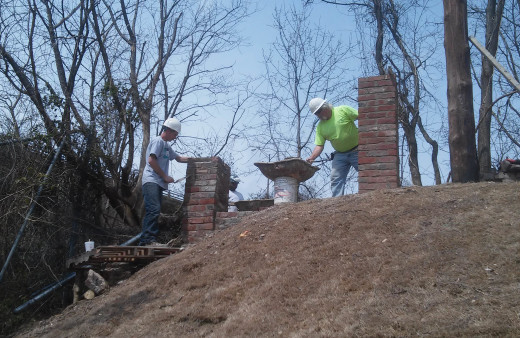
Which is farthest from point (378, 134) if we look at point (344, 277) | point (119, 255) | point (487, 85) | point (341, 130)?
point (487, 85)

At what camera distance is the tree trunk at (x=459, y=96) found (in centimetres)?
675

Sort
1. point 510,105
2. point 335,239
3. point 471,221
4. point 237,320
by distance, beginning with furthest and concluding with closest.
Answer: point 510,105 → point 335,239 → point 471,221 → point 237,320

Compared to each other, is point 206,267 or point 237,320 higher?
point 206,267

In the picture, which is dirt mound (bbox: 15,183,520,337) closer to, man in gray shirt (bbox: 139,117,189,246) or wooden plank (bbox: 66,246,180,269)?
wooden plank (bbox: 66,246,180,269)

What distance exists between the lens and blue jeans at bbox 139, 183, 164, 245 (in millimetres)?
6535

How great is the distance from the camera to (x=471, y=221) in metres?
4.46

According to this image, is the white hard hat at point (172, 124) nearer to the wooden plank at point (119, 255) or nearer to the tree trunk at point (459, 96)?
the wooden plank at point (119, 255)

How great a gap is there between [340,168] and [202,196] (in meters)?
1.78

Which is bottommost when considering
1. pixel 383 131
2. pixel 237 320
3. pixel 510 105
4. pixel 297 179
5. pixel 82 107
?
pixel 237 320

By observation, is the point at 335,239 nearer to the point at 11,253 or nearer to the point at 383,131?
the point at 383,131

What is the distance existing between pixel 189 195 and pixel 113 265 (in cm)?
128

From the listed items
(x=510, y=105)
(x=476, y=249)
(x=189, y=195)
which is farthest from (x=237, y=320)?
(x=510, y=105)

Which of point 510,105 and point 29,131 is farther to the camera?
point 510,105

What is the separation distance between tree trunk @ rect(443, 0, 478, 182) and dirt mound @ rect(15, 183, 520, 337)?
4.23 ft
